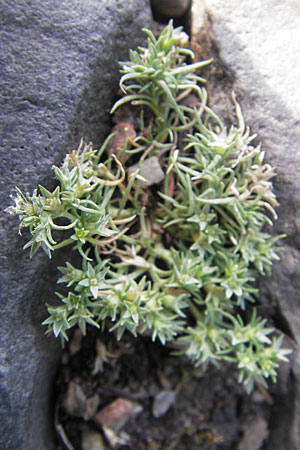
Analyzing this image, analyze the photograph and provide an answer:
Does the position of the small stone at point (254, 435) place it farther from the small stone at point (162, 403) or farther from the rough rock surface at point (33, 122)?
the rough rock surface at point (33, 122)

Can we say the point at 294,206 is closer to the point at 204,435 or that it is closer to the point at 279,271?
the point at 279,271

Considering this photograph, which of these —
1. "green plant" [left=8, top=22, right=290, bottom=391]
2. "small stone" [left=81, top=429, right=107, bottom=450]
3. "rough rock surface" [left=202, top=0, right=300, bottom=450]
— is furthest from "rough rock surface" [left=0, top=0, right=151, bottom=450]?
"rough rock surface" [left=202, top=0, right=300, bottom=450]

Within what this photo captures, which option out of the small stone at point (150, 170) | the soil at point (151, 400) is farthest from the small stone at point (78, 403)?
the small stone at point (150, 170)

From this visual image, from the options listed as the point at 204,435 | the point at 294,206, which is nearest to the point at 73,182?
the point at 294,206

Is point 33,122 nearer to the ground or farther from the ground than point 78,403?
farther from the ground

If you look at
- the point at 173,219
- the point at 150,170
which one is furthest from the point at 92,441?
the point at 150,170

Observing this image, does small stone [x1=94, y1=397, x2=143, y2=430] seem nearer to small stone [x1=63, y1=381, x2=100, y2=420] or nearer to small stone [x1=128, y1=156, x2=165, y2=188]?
small stone [x1=63, y1=381, x2=100, y2=420]

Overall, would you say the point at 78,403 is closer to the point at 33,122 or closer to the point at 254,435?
the point at 254,435
